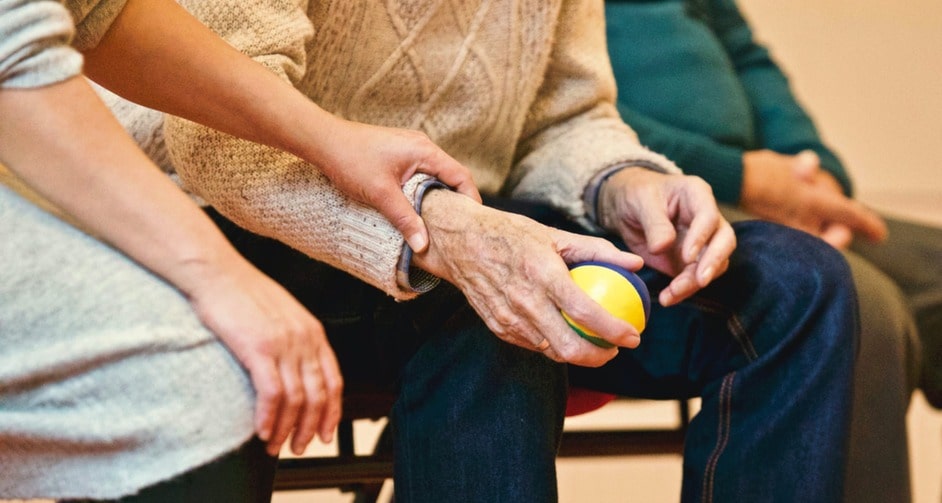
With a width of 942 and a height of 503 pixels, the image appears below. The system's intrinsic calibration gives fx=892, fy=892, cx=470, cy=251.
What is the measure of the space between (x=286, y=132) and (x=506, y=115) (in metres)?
0.31

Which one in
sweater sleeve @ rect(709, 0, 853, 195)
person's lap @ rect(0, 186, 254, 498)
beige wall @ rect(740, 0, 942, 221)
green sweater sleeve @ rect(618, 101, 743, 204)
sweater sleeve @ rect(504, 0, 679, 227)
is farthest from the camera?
beige wall @ rect(740, 0, 942, 221)

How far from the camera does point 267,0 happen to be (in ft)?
2.53

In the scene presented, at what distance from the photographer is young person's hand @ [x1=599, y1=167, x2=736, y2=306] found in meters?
0.79

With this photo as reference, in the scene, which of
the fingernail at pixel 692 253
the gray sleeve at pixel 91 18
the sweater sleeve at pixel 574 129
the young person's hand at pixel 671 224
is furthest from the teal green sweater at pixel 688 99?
the gray sleeve at pixel 91 18

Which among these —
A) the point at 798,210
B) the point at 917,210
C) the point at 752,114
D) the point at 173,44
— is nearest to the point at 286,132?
the point at 173,44

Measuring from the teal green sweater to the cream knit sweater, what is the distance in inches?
15.8

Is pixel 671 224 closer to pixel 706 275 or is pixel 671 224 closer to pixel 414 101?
pixel 706 275

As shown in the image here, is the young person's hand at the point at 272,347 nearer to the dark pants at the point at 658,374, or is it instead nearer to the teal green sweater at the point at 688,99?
the dark pants at the point at 658,374

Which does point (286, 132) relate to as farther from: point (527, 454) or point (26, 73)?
point (527, 454)

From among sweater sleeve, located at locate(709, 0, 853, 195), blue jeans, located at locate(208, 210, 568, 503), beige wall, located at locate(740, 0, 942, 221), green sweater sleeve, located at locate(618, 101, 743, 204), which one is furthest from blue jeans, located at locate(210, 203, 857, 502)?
beige wall, located at locate(740, 0, 942, 221)

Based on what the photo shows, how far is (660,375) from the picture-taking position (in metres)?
0.87

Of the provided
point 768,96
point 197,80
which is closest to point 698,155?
point 768,96

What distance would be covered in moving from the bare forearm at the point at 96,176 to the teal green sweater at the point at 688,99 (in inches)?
37.9

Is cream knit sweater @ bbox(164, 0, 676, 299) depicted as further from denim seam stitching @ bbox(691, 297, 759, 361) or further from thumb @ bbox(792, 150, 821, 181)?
thumb @ bbox(792, 150, 821, 181)
